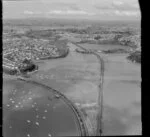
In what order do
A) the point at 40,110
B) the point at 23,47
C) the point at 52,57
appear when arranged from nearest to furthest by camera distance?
the point at 40,110
the point at 52,57
the point at 23,47

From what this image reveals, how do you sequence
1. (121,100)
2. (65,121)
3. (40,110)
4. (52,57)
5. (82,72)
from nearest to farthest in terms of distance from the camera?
(65,121), (40,110), (121,100), (82,72), (52,57)

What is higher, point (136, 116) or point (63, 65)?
point (63, 65)

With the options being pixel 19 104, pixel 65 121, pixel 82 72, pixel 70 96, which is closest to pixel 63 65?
pixel 82 72

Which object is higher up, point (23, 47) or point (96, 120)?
point (23, 47)

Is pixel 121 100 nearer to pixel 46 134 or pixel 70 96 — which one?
pixel 70 96

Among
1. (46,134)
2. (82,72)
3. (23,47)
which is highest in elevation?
(23,47)

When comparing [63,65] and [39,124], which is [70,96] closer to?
[39,124]

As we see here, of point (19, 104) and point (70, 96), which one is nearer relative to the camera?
point (19, 104)
